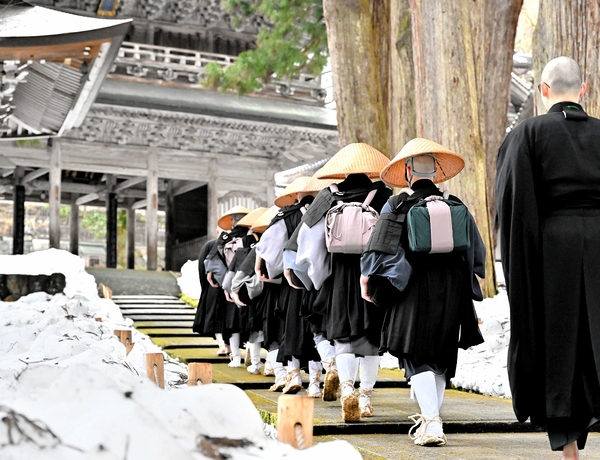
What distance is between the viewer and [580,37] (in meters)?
7.94

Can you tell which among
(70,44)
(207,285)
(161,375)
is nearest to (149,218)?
(207,285)

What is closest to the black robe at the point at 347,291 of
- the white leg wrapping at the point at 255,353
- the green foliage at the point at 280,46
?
the white leg wrapping at the point at 255,353

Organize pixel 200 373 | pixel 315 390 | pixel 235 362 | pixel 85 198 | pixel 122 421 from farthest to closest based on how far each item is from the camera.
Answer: pixel 85 198
pixel 235 362
pixel 315 390
pixel 200 373
pixel 122 421

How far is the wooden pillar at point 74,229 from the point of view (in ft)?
70.7

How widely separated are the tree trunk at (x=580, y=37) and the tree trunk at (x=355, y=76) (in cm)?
333

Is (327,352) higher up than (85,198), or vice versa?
(327,352)

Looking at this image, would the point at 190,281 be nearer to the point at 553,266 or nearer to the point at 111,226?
the point at 111,226

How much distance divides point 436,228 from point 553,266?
1.19 m

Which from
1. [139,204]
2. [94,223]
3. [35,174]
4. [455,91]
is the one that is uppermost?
[455,91]

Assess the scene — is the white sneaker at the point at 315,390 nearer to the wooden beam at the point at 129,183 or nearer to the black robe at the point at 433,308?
the black robe at the point at 433,308

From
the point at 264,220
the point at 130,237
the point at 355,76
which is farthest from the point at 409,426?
the point at 130,237

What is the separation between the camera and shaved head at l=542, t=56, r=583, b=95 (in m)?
3.88

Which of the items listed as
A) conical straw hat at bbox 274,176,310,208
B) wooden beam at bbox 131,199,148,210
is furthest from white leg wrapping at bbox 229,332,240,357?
wooden beam at bbox 131,199,148,210

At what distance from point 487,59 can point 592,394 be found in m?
8.75
